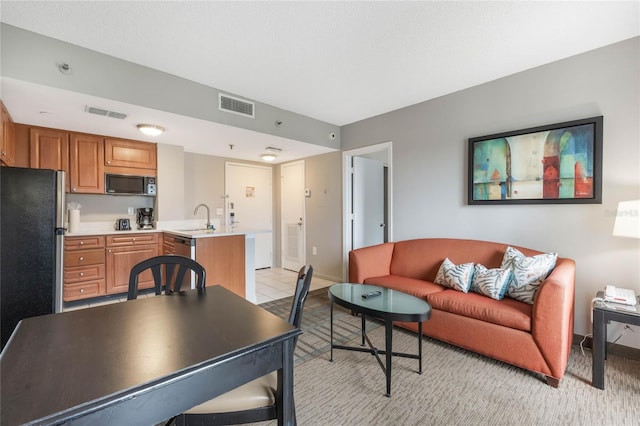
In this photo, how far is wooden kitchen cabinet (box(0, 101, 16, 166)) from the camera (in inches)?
103

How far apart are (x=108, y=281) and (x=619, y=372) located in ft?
17.5

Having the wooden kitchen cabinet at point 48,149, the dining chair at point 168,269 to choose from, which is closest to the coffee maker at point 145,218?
the wooden kitchen cabinet at point 48,149

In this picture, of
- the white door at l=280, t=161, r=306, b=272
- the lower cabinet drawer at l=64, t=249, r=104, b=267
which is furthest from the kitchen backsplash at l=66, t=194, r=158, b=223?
the white door at l=280, t=161, r=306, b=272

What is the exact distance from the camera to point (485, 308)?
2221 millimetres

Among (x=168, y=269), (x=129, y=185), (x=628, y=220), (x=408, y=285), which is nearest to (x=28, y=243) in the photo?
(x=168, y=269)

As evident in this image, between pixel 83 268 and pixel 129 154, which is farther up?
pixel 129 154

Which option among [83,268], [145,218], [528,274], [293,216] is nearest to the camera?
[528,274]

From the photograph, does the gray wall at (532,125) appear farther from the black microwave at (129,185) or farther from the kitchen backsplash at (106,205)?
the kitchen backsplash at (106,205)

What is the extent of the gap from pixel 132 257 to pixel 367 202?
364cm

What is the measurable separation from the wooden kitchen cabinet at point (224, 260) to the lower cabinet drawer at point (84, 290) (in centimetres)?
159

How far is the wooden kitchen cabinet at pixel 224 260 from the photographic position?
3256 mm

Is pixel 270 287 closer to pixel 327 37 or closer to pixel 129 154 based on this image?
pixel 129 154

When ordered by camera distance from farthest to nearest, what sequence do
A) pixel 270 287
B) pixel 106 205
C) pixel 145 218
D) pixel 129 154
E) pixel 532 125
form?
pixel 270 287, pixel 145 218, pixel 106 205, pixel 129 154, pixel 532 125

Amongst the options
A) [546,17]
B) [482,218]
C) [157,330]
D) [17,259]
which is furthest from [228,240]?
[546,17]
